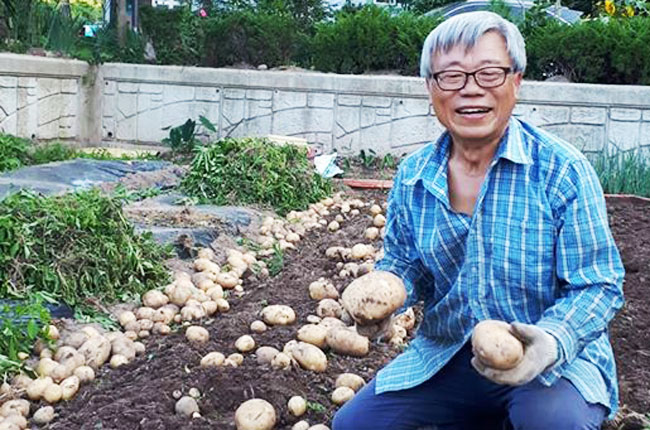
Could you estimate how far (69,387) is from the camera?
11.2 ft

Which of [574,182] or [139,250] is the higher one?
[574,182]

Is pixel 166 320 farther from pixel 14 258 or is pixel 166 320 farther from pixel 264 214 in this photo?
pixel 264 214

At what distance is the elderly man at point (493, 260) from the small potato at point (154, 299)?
5.91 ft

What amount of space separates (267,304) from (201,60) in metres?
7.48

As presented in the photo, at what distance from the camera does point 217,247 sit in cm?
539

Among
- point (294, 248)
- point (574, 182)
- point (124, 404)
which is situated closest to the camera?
point (574, 182)

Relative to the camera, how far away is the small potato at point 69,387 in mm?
3396

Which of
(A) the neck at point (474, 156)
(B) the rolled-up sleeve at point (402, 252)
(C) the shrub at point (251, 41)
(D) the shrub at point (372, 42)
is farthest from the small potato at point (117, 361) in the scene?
(C) the shrub at point (251, 41)

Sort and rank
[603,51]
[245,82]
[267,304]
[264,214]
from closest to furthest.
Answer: [267,304]
[264,214]
[603,51]
[245,82]

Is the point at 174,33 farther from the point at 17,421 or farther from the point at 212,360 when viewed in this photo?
the point at 17,421

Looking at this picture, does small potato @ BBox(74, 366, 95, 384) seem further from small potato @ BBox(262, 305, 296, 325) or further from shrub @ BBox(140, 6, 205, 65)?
shrub @ BBox(140, 6, 205, 65)

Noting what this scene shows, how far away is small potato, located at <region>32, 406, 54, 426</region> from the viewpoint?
3.21 metres

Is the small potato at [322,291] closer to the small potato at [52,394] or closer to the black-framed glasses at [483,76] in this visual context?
the small potato at [52,394]

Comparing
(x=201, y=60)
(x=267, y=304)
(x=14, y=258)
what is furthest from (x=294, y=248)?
(x=201, y=60)
